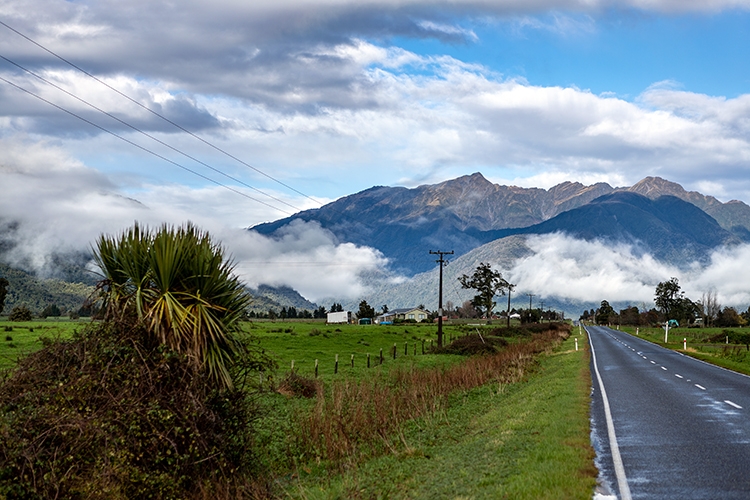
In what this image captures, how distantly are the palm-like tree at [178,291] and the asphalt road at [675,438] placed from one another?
24.5ft

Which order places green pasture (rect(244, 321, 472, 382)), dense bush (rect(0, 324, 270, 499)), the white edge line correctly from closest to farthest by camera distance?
the white edge line → dense bush (rect(0, 324, 270, 499)) → green pasture (rect(244, 321, 472, 382))

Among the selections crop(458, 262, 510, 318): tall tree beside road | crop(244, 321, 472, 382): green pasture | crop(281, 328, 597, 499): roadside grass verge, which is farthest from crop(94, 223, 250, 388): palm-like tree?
crop(458, 262, 510, 318): tall tree beside road

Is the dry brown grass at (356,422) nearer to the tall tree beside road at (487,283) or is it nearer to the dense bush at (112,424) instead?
the dense bush at (112,424)

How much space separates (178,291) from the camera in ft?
46.2

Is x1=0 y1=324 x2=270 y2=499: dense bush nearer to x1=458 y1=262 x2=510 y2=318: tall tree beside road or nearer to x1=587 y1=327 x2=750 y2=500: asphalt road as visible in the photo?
x1=587 y1=327 x2=750 y2=500: asphalt road

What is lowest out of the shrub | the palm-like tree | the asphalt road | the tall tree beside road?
the shrub

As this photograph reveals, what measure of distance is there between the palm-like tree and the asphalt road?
7.45 metres

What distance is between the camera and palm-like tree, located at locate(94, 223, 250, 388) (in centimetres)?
1362

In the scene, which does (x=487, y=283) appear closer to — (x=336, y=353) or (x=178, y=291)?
(x=336, y=353)

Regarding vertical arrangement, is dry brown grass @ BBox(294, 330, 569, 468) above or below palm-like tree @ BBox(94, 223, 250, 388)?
below

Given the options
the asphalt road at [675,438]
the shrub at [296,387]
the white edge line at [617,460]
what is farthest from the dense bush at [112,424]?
the shrub at [296,387]

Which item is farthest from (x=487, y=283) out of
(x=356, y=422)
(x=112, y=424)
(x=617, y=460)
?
(x=112, y=424)

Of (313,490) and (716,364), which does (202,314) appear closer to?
(313,490)

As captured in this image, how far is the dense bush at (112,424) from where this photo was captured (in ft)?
40.1
